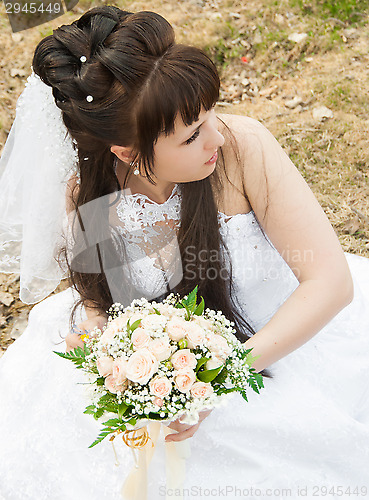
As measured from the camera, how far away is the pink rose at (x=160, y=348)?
1747 millimetres

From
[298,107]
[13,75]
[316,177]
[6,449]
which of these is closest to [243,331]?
[6,449]

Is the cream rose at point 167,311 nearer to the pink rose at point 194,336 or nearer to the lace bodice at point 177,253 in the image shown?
the pink rose at point 194,336

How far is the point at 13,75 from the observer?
5652 millimetres

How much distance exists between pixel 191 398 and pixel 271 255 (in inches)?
44.2

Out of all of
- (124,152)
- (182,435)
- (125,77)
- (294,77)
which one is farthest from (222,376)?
(294,77)

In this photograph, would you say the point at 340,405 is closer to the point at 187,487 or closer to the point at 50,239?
the point at 187,487

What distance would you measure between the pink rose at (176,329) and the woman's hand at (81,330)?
2.99 ft

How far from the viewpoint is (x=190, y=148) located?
84.0 inches

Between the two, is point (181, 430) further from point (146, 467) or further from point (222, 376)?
point (222, 376)

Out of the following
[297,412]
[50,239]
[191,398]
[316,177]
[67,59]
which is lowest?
[316,177]

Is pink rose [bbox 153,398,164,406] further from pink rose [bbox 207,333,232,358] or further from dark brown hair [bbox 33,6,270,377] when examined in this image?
dark brown hair [bbox 33,6,270,377]

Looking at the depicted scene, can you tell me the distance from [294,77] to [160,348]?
4.12 m

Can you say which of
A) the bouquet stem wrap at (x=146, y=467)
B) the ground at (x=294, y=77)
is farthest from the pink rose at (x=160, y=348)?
the ground at (x=294, y=77)

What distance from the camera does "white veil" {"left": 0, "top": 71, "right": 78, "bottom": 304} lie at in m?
2.51
